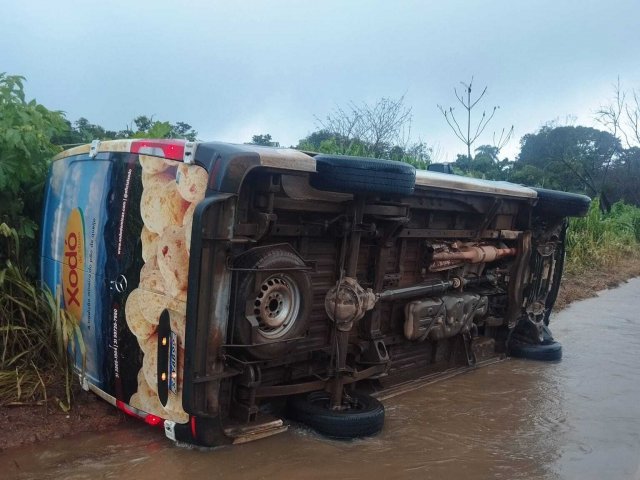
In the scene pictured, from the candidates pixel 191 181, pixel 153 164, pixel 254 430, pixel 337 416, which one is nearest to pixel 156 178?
pixel 153 164

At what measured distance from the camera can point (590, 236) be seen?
46.8 ft

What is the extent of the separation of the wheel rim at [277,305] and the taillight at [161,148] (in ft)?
2.83

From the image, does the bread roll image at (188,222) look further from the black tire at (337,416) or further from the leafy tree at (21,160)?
the leafy tree at (21,160)

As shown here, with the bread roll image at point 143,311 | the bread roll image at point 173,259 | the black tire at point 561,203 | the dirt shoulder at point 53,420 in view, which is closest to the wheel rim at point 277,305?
the bread roll image at point 173,259

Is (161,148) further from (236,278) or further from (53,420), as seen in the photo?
(53,420)

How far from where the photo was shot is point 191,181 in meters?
3.26

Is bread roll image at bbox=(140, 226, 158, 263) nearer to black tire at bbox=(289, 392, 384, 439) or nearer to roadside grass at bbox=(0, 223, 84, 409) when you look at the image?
roadside grass at bbox=(0, 223, 84, 409)

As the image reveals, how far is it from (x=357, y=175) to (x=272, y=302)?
89 cm

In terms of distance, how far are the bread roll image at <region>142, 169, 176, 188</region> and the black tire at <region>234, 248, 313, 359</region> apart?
2.05ft

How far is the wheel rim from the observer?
11.3 ft

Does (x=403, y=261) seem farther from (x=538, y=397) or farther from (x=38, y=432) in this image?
(x=38, y=432)

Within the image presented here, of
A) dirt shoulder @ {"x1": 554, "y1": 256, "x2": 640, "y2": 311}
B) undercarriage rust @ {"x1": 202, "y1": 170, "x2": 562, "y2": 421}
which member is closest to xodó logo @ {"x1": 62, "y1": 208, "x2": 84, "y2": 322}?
undercarriage rust @ {"x1": 202, "y1": 170, "x2": 562, "y2": 421}

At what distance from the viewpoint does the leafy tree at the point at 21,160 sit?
4.18 meters

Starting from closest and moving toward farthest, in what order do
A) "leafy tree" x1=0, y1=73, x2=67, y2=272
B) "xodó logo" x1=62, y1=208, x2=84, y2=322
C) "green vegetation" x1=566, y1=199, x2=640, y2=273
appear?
"xodó logo" x1=62, y1=208, x2=84, y2=322 < "leafy tree" x1=0, y1=73, x2=67, y2=272 < "green vegetation" x1=566, y1=199, x2=640, y2=273
